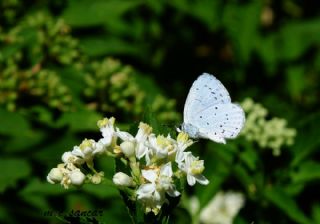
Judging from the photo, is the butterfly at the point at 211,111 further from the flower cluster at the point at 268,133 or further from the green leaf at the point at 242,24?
the green leaf at the point at 242,24

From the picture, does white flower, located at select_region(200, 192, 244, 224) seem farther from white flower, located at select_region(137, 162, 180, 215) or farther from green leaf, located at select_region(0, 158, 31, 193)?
white flower, located at select_region(137, 162, 180, 215)

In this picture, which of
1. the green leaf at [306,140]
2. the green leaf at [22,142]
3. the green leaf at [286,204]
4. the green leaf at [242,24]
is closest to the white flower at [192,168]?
the green leaf at [286,204]

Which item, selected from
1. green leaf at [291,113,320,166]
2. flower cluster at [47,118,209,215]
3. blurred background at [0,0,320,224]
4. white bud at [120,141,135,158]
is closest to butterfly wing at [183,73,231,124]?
flower cluster at [47,118,209,215]

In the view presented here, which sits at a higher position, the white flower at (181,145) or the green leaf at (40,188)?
the green leaf at (40,188)

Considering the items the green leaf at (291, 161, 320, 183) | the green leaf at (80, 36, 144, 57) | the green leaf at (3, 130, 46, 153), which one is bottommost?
the green leaf at (291, 161, 320, 183)

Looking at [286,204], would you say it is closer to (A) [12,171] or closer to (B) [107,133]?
(B) [107,133]

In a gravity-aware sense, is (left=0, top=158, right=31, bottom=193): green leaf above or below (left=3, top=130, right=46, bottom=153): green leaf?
below
